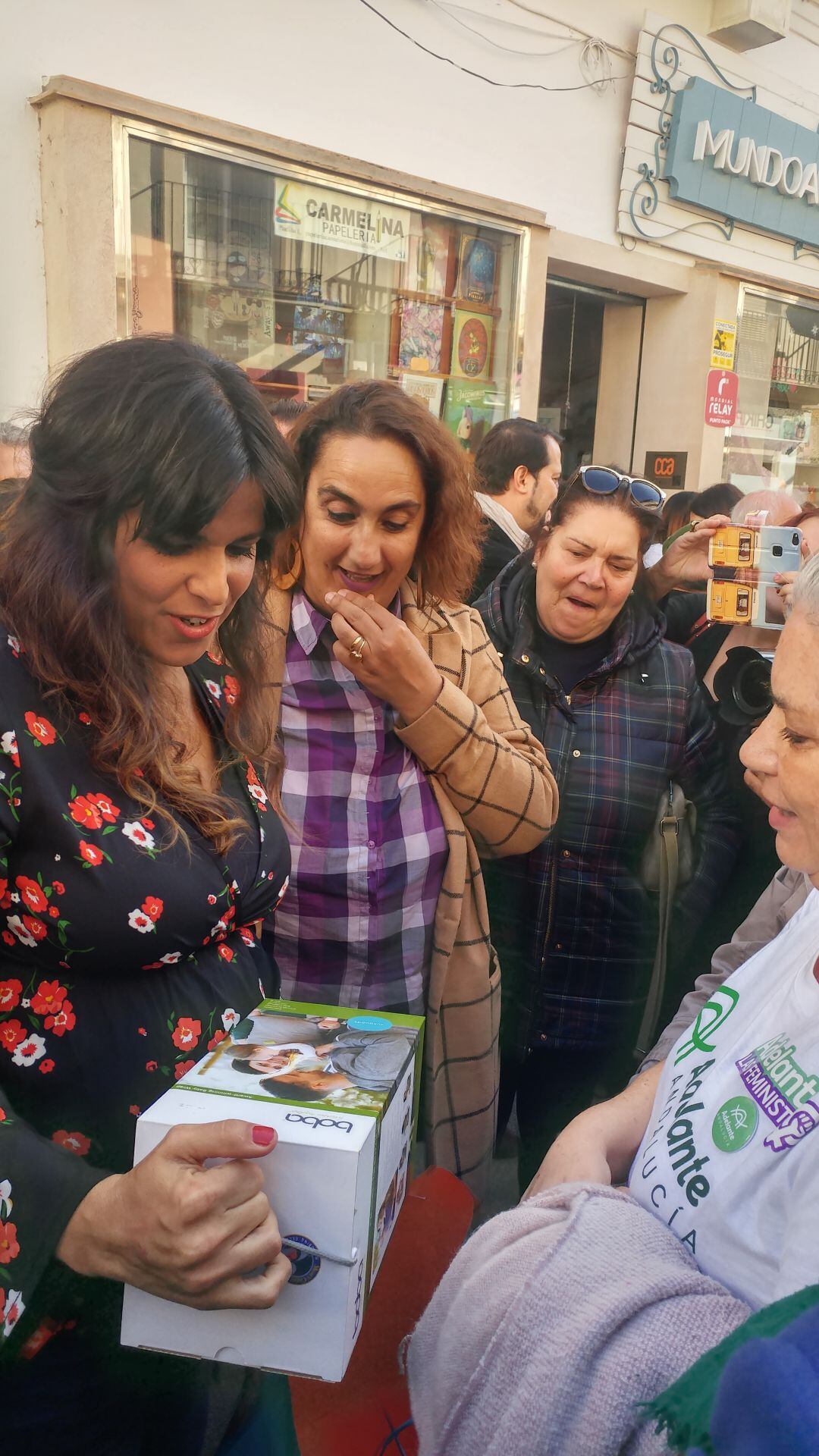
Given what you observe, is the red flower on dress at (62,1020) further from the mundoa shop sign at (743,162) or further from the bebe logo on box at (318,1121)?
the mundoa shop sign at (743,162)

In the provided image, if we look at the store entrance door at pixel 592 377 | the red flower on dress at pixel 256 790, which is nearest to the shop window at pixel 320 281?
the store entrance door at pixel 592 377

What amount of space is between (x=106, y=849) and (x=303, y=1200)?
434mm

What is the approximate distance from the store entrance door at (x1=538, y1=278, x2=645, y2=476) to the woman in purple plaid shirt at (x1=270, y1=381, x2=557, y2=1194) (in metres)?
5.87

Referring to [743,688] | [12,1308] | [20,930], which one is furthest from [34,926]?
[743,688]

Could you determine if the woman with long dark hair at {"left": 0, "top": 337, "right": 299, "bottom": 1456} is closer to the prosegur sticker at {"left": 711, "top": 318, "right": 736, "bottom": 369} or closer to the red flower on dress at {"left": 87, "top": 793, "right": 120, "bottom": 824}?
the red flower on dress at {"left": 87, "top": 793, "right": 120, "bottom": 824}

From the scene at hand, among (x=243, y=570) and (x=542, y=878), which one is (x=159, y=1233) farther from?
(x=542, y=878)

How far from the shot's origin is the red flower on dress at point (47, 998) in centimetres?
111

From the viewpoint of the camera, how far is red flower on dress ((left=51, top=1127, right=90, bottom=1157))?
3.81 feet

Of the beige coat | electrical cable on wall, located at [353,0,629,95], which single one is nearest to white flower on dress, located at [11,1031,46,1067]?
the beige coat

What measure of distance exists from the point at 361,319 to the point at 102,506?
466cm

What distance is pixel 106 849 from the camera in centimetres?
111

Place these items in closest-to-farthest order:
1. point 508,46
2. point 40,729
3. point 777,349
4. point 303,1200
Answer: point 303,1200
point 40,729
point 508,46
point 777,349

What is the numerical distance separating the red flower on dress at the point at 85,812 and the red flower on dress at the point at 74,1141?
0.37 meters

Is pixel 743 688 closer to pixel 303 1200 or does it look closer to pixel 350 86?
pixel 303 1200
